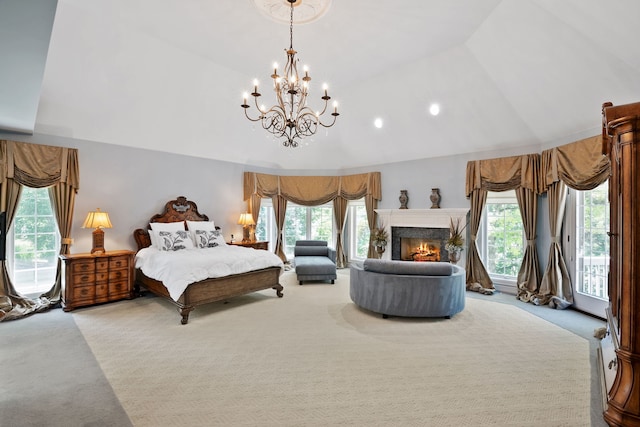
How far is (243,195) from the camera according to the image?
24.4 ft

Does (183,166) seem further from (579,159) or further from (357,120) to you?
(579,159)

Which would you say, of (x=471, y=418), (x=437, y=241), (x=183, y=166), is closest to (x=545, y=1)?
(x=471, y=418)

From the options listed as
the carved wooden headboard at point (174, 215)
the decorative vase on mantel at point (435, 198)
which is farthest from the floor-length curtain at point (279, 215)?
the decorative vase on mantel at point (435, 198)

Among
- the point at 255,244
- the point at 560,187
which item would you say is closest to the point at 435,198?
the point at 560,187

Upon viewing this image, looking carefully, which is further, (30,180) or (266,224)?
(266,224)

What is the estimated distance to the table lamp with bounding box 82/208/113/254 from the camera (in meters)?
4.79

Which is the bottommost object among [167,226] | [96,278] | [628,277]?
[96,278]

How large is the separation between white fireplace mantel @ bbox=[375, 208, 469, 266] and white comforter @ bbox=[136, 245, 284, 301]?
3.07m

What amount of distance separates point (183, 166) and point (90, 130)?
1663 mm

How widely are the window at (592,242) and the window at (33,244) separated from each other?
26.4 feet

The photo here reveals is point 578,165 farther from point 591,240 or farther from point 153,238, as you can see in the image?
point 153,238

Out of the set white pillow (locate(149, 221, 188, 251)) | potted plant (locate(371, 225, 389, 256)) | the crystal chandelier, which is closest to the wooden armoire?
the crystal chandelier

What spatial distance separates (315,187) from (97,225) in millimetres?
4718

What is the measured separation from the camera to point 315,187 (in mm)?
8117
